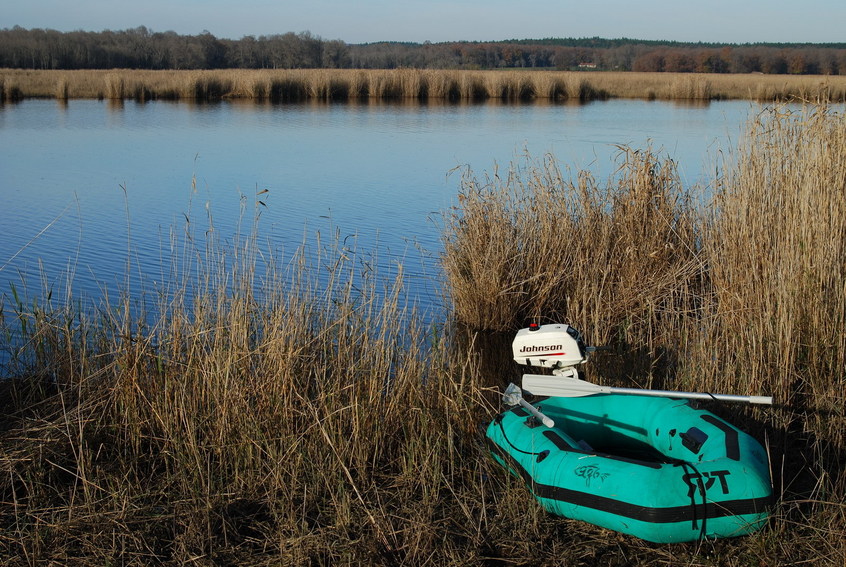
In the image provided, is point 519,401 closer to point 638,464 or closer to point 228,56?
point 638,464

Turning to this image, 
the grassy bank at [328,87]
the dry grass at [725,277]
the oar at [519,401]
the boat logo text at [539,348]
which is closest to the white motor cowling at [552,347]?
the boat logo text at [539,348]

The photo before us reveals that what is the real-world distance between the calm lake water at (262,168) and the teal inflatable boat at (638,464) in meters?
1.89

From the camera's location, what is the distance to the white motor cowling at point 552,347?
405 centimetres

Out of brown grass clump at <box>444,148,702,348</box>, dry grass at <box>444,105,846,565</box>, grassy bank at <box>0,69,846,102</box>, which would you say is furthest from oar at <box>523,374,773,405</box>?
grassy bank at <box>0,69,846,102</box>

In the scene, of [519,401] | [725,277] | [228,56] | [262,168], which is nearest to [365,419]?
[519,401]

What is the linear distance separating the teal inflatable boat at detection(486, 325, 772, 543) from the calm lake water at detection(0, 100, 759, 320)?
1.89m

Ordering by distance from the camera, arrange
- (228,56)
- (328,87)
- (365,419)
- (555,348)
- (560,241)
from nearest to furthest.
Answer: (365,419)
(555,348)
(560,241)
(328,87)
(228,56)

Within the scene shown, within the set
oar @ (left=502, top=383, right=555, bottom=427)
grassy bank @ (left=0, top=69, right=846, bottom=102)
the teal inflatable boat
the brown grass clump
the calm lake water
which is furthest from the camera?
grassy bank @ (left=0, top=69, right=846, bottom=102)

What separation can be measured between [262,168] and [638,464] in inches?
434

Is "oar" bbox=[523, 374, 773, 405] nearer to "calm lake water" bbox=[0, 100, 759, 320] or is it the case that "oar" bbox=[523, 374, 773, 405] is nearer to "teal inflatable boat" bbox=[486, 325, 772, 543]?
"teal inflatable boat" bbox=[486, 325, 772, 543]

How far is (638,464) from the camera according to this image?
3070 millimetres

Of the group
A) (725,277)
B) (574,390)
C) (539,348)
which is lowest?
(574,390)

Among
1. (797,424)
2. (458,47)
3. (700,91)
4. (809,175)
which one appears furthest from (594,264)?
(458,47)

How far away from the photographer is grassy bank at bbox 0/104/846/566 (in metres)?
3.00
